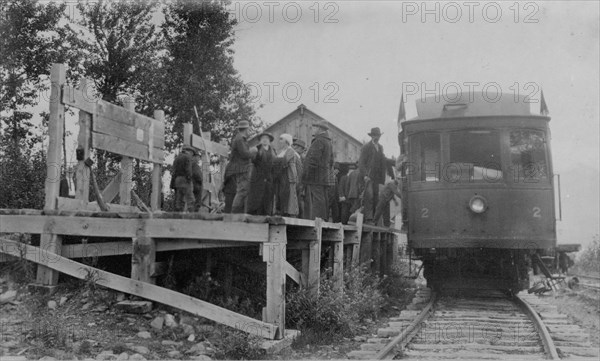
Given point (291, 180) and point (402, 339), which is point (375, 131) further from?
point (402, 339)

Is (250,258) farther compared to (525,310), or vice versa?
(525,310)

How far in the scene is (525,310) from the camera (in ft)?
31.4

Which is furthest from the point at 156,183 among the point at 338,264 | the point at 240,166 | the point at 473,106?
the point at 473,106

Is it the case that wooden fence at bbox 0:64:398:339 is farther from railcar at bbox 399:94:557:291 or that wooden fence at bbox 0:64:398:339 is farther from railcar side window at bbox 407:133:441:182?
railcar side window at bbox 407:133:441:182

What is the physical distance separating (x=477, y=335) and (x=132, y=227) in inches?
162

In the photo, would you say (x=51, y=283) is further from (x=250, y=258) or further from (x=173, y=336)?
(x=250, y=258)

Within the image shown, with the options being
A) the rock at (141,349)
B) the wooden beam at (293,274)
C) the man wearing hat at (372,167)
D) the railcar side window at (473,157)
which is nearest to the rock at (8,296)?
the rock at (141,349)

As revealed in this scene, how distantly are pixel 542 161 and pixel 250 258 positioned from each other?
17.2 ft

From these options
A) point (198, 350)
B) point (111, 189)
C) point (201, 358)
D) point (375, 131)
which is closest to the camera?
point (201, 358)

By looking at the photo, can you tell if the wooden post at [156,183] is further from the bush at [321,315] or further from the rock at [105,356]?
the rock at [105,356]

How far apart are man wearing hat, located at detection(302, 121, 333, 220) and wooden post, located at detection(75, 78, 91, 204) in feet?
10.8

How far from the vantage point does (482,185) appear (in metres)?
9.88

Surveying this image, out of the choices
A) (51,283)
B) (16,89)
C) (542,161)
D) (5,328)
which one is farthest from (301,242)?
(16,89)

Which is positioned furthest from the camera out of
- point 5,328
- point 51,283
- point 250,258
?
point 250,258
